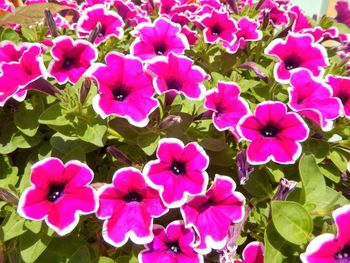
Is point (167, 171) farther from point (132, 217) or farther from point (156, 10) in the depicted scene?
point (156, 10)

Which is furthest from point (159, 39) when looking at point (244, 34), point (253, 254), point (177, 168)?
point (253, 254)

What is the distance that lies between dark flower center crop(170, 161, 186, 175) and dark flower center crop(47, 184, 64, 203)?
0.25 meters

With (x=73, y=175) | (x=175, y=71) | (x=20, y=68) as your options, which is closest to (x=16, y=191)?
(x=73, y=175)

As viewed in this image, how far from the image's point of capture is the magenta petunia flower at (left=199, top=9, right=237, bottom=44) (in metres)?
1.29

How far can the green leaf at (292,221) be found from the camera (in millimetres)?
943

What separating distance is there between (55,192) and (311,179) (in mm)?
600

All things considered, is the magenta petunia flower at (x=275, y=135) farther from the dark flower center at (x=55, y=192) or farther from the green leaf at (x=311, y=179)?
the dark flower center at (x=55, y=192)

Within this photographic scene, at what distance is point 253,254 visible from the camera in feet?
3.29

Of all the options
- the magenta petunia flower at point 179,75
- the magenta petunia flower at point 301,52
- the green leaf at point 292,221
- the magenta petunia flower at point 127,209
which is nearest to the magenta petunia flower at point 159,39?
the magenta petunia flower at point 179,75

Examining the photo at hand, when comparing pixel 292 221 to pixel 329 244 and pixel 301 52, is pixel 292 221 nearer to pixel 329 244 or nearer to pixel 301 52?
pixel 329 244

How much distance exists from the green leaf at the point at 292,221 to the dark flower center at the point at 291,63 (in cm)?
43

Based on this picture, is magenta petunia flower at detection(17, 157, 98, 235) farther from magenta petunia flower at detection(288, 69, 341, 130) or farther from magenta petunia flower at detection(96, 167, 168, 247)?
magenta petunia flower at detection(288, 69, 341, 130)

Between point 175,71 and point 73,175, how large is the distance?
Result: 1.15 ft

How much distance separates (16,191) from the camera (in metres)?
1.00
